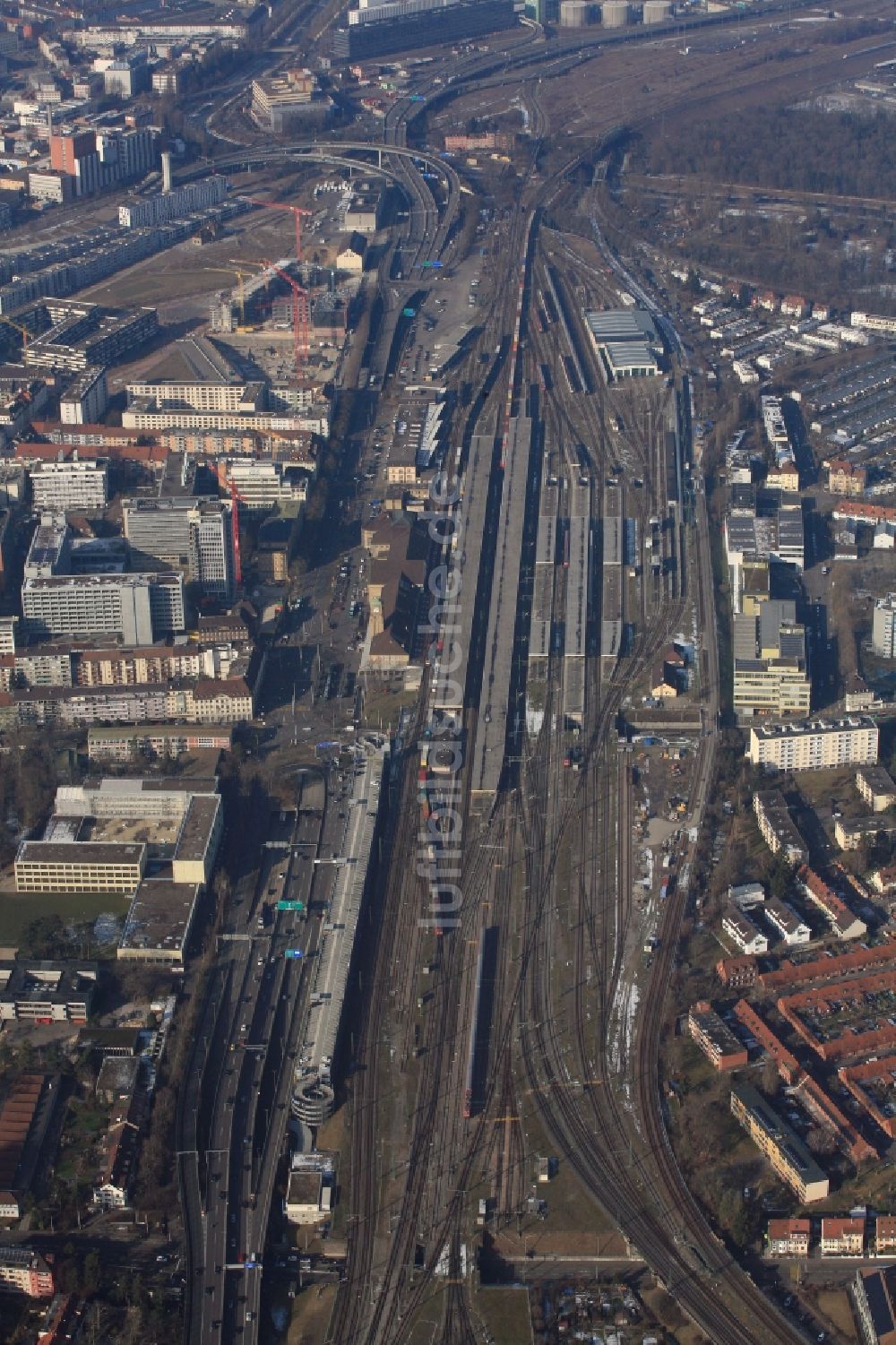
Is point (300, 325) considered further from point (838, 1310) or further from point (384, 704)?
point (838, 1310)

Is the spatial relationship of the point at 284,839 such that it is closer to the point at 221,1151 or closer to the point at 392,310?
the point at 221,1151

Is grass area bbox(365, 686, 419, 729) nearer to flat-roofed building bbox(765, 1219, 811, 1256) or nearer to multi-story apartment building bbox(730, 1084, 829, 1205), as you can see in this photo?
multi-story apartment building bbox(730, 1084, 829, 1205)

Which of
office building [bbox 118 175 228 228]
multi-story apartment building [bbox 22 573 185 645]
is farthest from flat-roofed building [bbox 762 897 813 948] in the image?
office building [bbox 118 175 228 228]

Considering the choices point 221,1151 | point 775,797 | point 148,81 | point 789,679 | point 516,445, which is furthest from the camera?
point 148,81

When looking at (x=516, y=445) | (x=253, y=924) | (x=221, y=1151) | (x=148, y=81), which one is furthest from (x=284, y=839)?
(x=148, y=81)

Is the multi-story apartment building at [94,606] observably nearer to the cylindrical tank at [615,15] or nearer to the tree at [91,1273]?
the tree at [91,1273]

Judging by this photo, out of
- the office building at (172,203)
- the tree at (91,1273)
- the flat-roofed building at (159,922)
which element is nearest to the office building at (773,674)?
the flat-roofed building at (159,922)

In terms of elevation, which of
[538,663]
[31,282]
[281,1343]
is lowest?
[281,1343]

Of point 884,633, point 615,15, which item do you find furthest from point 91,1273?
point 615,15
